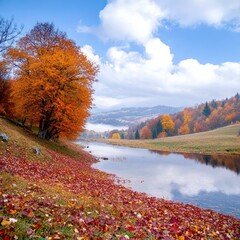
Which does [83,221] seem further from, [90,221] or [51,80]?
[51,80]

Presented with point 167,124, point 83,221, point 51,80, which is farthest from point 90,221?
point 167,124

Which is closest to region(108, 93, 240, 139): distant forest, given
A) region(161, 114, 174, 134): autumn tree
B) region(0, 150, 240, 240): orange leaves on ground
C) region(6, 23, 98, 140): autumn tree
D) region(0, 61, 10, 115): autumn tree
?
region(161, 114, 174, 134): autumn tree

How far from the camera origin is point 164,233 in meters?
9.11

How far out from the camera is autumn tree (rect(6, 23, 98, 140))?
29562 mm

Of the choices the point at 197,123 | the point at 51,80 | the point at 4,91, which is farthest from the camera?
the point at 197,123

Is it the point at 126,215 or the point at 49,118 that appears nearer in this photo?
the point at 126,215

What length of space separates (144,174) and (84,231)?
24346 mm

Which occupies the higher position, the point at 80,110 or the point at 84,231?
the point at 80,110

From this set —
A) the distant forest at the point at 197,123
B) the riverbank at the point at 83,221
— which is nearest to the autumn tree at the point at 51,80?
the riverbank at the point at 83,221

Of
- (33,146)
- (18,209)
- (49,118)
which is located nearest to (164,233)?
(18,209)

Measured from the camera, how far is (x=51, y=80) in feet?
98.1

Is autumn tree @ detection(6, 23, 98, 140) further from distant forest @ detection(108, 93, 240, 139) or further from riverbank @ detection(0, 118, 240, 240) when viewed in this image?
distant forest @ detection(108, 93, 240, 139)

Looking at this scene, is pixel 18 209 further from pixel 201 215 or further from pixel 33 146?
pixel 33 146

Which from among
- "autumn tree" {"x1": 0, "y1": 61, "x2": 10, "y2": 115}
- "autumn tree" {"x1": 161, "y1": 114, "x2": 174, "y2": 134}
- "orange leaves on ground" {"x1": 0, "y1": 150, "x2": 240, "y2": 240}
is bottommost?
"orange leaves on ground" {"x1": 0, "y1": 150, "x2": 240, "y2": 240}
